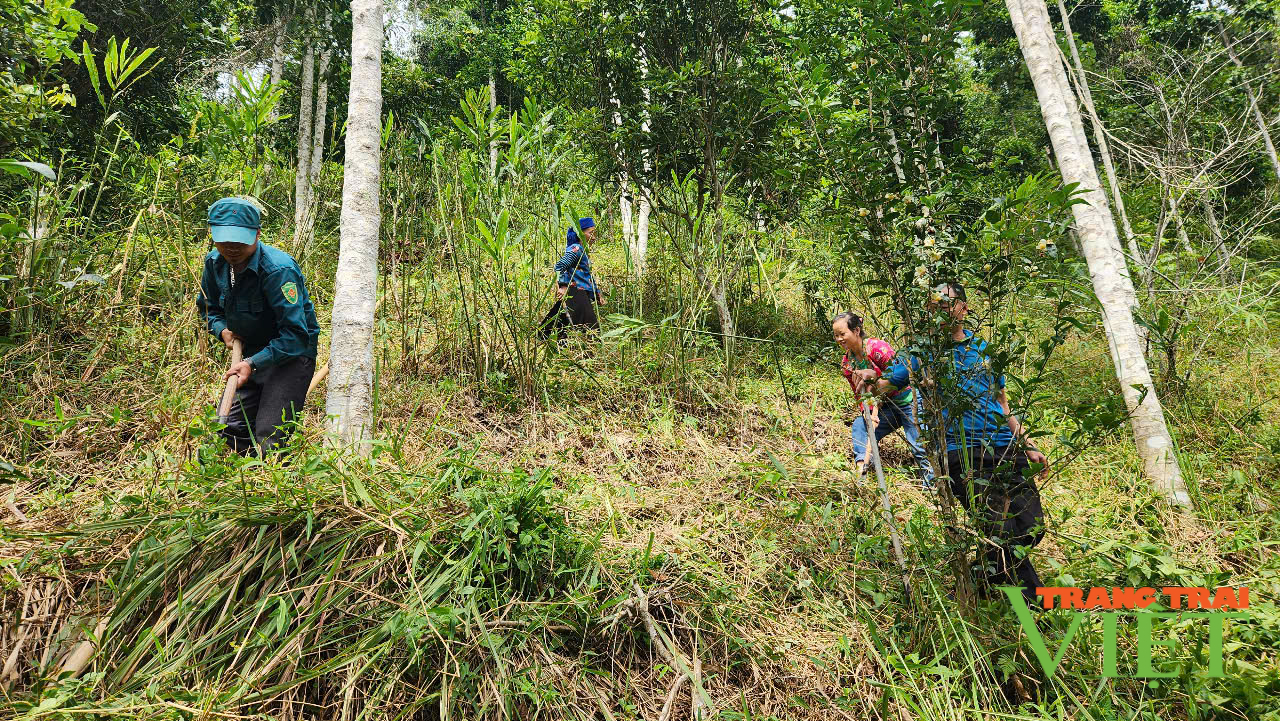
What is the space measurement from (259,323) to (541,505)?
1614 millimetres

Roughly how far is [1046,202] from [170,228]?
4518 millimetres

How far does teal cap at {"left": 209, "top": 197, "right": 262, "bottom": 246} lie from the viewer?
2.27 metres

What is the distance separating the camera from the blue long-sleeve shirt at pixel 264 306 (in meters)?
2.41

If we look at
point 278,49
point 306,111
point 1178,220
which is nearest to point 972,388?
point 1178,220

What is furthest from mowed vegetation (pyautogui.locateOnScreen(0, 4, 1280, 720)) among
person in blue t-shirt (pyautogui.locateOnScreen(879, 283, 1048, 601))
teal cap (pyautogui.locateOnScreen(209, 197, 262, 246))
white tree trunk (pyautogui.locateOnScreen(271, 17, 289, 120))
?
white tree trunk (pyautogui.locateOnScreen(271, 17, 289, 120))

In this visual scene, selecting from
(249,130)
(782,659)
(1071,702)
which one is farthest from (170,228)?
(1071,702)

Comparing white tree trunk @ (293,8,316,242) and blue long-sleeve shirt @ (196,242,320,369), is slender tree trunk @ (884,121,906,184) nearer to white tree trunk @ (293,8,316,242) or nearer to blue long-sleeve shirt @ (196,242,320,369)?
blue long-sleeve shirt @ (196,242,320,369)

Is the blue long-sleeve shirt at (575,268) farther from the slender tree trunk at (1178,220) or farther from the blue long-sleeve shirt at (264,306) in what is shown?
the slender tree trunk at (1178,220)

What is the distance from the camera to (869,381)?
2.03 metres

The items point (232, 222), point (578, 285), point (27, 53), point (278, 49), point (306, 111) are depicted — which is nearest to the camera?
point (232, 222)

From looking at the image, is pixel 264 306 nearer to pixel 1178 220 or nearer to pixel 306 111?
pixel 306 111

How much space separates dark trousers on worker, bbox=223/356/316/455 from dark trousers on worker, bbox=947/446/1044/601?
267 cm

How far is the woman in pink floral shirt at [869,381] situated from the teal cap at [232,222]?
243cm

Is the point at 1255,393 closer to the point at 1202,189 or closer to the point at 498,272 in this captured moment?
the point at 1202,189
